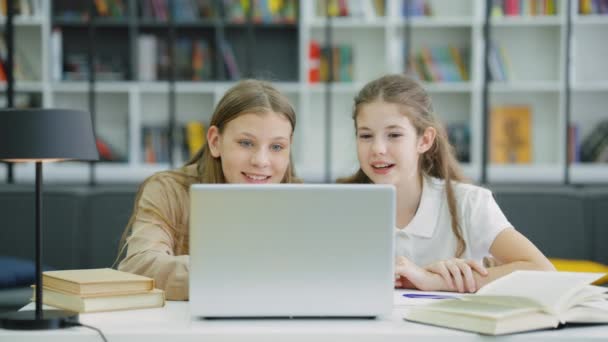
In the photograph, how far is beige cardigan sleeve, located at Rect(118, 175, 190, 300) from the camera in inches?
50.9

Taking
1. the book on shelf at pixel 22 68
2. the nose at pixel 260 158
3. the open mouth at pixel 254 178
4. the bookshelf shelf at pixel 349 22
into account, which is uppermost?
the bookshelf shelf at pixel 349 22

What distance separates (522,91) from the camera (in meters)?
5.05

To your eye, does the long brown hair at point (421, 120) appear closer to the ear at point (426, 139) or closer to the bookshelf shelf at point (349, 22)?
the ear at point (426, 139)

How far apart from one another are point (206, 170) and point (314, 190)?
870mm

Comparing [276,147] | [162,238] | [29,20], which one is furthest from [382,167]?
[29,20]

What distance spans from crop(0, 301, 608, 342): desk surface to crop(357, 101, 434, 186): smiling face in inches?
32.1

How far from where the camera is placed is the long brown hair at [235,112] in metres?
1.71

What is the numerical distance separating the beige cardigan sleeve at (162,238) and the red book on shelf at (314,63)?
3.17 metres

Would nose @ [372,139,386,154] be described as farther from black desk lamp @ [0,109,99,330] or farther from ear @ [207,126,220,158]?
black desk lamp @ [0,109,99,330]

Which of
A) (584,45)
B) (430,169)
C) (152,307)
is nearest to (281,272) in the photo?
(152,307)

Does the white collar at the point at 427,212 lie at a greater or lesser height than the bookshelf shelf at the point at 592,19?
lesser

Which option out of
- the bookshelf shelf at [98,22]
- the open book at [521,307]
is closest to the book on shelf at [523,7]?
the bookshelf shelf at [98,22]

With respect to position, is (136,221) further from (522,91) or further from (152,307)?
(522,91)

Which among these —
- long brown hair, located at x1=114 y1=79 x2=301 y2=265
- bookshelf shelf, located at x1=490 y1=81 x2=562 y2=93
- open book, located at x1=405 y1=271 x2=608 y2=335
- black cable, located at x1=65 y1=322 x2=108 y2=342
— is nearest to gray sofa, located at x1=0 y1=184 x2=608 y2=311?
long brown hair, located at x1=114 y1=79 x2=301 y2=265
